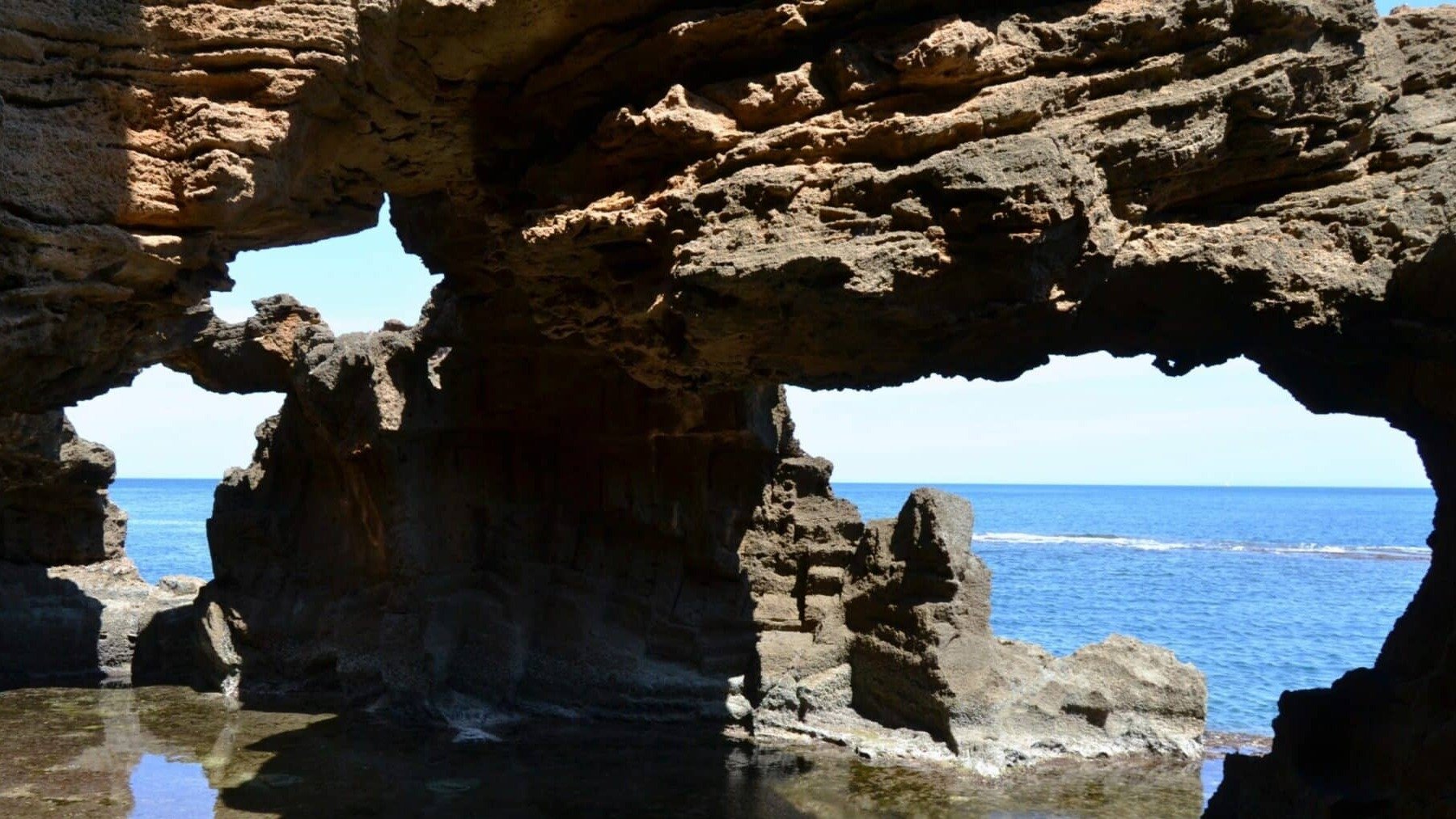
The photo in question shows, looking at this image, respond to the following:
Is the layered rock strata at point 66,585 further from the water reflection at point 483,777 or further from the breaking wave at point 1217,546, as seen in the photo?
the breaking wave at point 1217,546

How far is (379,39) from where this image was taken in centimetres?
677

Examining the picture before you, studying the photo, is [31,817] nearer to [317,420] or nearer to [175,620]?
[317,420]

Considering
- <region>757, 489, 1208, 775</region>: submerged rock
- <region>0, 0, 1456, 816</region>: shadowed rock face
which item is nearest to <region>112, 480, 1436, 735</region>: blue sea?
<region>757, 489, 1208, 775</region>: submerged rock

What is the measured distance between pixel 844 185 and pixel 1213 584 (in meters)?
36.5

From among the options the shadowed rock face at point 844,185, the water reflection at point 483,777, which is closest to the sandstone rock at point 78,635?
the water reflection at point 483,777

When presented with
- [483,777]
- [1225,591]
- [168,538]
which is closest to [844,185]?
[483,777]

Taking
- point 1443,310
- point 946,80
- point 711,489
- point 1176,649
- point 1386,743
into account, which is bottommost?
point 1176,649

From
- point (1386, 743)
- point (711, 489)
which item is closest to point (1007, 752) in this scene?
point (711, 489)

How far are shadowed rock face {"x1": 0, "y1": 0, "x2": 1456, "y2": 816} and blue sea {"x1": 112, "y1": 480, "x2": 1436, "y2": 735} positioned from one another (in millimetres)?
8446

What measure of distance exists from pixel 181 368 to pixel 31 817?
26.5 ft

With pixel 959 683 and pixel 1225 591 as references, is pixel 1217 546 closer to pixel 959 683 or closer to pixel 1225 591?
pixel 1225 591

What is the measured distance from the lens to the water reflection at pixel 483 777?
9.26m

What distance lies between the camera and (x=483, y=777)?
10.0 meters

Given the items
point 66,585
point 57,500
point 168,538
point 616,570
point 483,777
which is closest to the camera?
point 483,777
